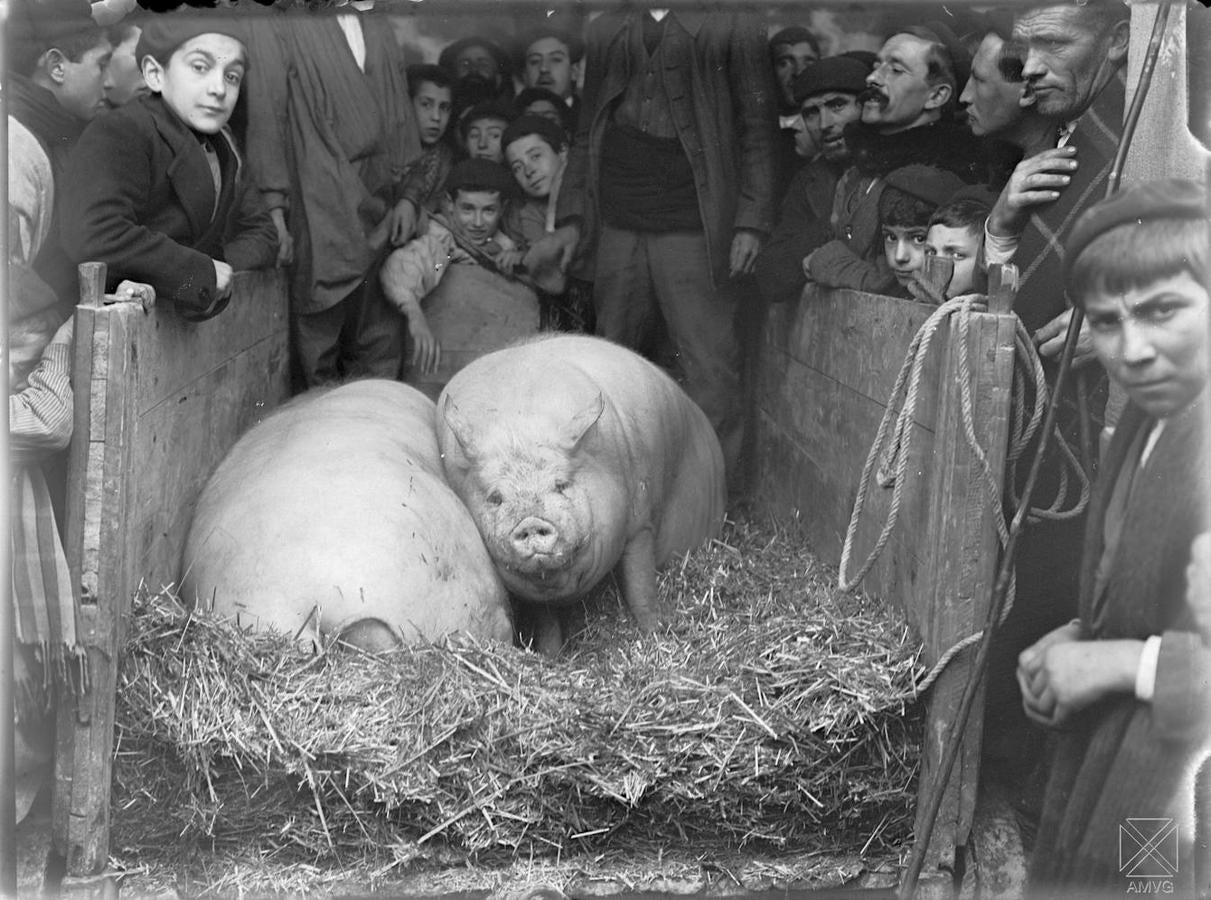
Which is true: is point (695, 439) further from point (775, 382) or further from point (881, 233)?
point (881, 233)

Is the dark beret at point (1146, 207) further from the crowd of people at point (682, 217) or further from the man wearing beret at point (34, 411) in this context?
the man wearing beret at point (34, 411)

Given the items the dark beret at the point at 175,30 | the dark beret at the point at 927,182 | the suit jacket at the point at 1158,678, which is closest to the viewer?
the suit jacket at the point at 1158,678

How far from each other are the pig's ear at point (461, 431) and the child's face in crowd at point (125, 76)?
1391 mm

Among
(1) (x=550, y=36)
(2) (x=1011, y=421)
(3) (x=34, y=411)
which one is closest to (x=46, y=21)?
(3) (x=34, y=411)

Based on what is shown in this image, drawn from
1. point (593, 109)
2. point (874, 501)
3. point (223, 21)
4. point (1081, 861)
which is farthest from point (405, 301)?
point (1081, 861)

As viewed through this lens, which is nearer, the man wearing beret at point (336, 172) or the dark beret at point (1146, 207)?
the dark beret at point (1146, 207)

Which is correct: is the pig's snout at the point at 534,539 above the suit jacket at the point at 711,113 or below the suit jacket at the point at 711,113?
below

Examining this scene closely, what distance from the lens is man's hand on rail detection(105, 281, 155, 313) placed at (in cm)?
354

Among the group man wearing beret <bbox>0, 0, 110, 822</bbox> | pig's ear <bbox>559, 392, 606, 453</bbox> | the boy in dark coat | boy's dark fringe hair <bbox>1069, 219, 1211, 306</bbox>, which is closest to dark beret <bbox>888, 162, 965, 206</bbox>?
pig's ear <bbox>559, 392, 606, 453</bbox>

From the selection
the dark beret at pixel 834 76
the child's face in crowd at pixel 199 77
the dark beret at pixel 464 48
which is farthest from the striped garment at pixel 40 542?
the dark beret at pixel 834 76

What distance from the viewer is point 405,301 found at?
→ 5855mm

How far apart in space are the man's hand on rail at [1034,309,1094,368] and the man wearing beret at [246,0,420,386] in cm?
268

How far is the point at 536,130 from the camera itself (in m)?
5.89

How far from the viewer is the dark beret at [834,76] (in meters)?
5.12
